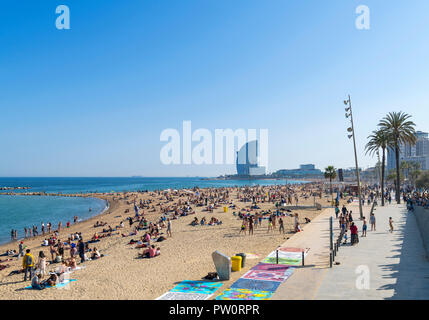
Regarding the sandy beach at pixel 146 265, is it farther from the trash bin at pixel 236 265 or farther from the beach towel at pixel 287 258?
the beach towel at pixel 287 258

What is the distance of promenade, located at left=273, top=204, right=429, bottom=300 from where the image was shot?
360 inches

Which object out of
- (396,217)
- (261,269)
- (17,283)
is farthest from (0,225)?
(396,217)

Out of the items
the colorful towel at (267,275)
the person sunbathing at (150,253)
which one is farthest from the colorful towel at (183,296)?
the person sunbathing at (150,253)

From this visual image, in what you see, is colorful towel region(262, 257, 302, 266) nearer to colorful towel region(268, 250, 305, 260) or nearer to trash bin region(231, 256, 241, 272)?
colorful towel region(268, 250, 305, 260)

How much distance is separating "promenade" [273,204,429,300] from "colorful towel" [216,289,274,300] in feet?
1.24

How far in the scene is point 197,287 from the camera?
10844mm

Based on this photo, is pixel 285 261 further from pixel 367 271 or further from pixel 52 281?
pixel 52 281

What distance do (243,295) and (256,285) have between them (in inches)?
41.9

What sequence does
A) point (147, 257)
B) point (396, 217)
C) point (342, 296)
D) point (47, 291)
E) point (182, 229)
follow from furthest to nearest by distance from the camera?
1. point (182, 229)
2. point (396, 217)
3. point (147, 257)
4. point (47, 291)
5. point (342, 296)

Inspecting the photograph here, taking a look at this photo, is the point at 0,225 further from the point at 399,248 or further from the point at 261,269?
the point at 399,248

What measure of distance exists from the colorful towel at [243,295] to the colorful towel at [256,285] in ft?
1.02

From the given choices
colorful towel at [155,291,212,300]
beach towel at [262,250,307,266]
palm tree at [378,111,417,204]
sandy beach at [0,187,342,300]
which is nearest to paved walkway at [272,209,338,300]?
beach towel at [262,250,307,266]
